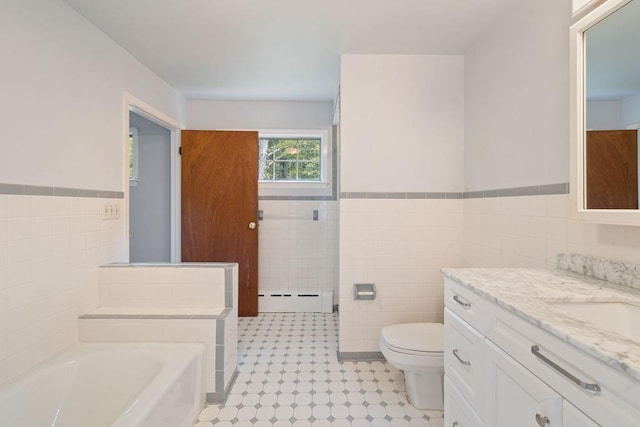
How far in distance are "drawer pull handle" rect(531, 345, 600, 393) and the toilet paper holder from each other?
1.47 m

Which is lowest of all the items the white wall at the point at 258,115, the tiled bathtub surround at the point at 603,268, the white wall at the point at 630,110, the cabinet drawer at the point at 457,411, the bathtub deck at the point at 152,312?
the cabinet drawer at the point at 457,411

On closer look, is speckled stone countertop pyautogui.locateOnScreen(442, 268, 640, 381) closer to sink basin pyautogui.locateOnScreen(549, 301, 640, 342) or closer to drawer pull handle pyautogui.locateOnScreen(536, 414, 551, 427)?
sink basin pyautogui.locateOnScreen(549, 301, 640, 342)

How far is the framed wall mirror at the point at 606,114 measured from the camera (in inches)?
41.4

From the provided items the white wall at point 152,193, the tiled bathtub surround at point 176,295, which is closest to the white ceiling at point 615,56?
the tiled bathtub surround at point 176,295

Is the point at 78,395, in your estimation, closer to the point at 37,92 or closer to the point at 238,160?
the point at 37,92

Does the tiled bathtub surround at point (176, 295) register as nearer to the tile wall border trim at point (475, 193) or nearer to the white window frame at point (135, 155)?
the tile wall border trim at point (475, 193)

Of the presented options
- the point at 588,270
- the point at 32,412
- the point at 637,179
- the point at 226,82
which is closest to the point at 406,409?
the point at 588,270

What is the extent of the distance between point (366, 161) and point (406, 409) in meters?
1.58

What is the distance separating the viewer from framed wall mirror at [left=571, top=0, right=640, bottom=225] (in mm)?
1051

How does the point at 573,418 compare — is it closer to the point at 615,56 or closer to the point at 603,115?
the point at 603,115

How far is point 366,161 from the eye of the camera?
2.26m

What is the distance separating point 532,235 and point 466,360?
79cm

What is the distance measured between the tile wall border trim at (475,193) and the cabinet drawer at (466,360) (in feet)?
2.49

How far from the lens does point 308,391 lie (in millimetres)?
1900
